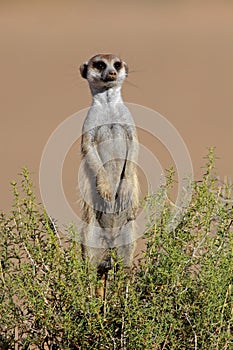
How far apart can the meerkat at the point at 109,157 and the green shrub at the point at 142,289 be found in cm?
82

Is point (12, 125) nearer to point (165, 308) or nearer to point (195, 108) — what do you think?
point (195, 108)

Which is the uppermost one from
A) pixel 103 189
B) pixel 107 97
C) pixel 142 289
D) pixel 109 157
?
pixel 107 97

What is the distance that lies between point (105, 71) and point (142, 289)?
141 centimetres

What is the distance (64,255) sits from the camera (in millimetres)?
3785

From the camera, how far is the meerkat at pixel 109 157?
4.80m

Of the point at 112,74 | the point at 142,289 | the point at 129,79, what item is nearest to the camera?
the point at 142,289

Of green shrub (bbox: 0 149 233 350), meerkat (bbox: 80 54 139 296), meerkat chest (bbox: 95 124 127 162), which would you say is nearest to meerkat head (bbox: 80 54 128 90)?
meerkat (bbox: 80 54 139 296)

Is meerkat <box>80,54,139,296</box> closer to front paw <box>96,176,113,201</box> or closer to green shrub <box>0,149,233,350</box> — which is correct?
front paw <box>96,176,113,201</box>

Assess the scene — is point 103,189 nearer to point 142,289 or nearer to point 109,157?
point 109,157

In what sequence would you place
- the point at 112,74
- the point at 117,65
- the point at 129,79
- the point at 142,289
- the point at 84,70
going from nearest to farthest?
the point at 142,289 < the point at 112,74 < the point at 117,65 < the point at 84,70 < the point at 129,79

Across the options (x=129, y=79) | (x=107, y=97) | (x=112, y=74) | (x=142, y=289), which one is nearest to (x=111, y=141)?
(x=107, y=97)

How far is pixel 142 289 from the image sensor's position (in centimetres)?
384

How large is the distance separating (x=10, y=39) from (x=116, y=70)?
14.6 meters

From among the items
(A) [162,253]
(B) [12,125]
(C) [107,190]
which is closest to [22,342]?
(A) [162,253]
